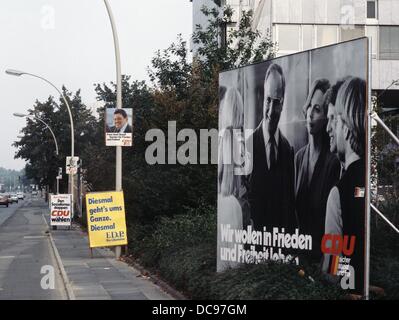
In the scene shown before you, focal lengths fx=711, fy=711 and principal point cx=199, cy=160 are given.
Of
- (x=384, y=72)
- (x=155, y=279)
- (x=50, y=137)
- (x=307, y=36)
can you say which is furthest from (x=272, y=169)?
(x=50, y=137)

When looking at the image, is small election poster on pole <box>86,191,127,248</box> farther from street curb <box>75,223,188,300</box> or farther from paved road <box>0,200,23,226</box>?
paved road <box>0,200,23,226</box>

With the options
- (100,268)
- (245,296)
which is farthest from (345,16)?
(245,296)

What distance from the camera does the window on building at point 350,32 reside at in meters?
42.1

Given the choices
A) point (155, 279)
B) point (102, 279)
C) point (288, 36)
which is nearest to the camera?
point (155, 279)

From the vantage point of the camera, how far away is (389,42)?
141 ft

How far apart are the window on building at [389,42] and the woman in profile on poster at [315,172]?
3531 centimetres

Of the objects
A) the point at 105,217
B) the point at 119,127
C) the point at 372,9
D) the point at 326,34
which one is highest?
the point at 372,9

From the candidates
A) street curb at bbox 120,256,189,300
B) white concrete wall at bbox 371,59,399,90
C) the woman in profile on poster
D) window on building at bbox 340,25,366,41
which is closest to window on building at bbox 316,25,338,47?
window on building at bbox 340,25,366,41

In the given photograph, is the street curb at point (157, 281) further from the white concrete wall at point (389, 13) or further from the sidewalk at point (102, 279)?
the white concrete wall at point (389, 13)

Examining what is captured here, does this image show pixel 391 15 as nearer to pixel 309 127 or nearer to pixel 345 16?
pixel 345 16

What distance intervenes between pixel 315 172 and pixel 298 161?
0.48 meters

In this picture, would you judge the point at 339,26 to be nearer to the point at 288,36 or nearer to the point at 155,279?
the point at 288,36

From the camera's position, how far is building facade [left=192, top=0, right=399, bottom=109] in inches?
1636

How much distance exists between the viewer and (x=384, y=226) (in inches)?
427
